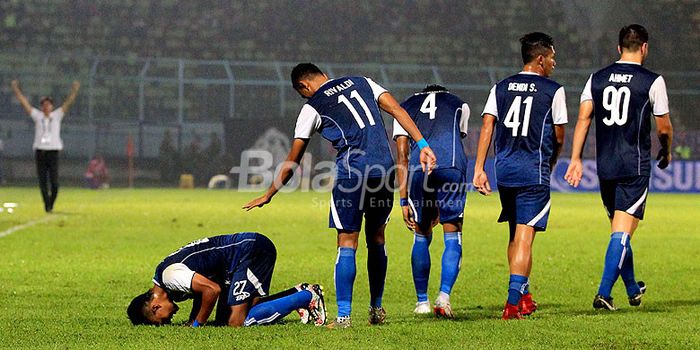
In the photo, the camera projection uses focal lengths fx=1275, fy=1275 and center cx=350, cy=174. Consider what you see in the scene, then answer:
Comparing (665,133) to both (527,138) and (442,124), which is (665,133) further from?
(442,124)

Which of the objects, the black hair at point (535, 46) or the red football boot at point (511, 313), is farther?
the black hair at point (535, 46)

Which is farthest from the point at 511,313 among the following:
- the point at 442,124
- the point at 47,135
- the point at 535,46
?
the point at 47,135

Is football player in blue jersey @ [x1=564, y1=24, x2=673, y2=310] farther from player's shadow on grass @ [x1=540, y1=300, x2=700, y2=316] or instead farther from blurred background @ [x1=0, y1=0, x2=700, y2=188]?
blurred background @ [x1=0, y1=0, x2=700, y2=188]

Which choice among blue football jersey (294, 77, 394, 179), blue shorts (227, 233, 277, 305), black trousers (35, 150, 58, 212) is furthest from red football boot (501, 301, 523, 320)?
black trousers (35, 150, 58, 212)

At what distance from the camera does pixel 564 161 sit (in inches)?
1512

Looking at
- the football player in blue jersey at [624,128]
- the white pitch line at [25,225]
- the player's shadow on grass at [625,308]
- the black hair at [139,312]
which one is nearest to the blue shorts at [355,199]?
the black hair at [139,312]

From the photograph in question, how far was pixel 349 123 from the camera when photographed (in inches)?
327

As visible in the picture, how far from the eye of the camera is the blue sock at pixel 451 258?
9312 mm

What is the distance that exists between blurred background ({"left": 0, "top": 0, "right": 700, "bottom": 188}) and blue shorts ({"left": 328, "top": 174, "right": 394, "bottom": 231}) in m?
30.7

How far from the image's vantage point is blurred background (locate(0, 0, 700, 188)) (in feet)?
130

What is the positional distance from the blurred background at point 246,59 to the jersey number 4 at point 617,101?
2973 centimetres

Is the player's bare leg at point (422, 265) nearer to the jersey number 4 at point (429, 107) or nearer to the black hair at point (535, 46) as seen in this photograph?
the jersey number 4 at point (429, 107)

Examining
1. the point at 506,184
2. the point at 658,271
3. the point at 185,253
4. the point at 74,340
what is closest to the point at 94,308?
the point at 185,253

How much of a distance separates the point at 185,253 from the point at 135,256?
20.3 feet
